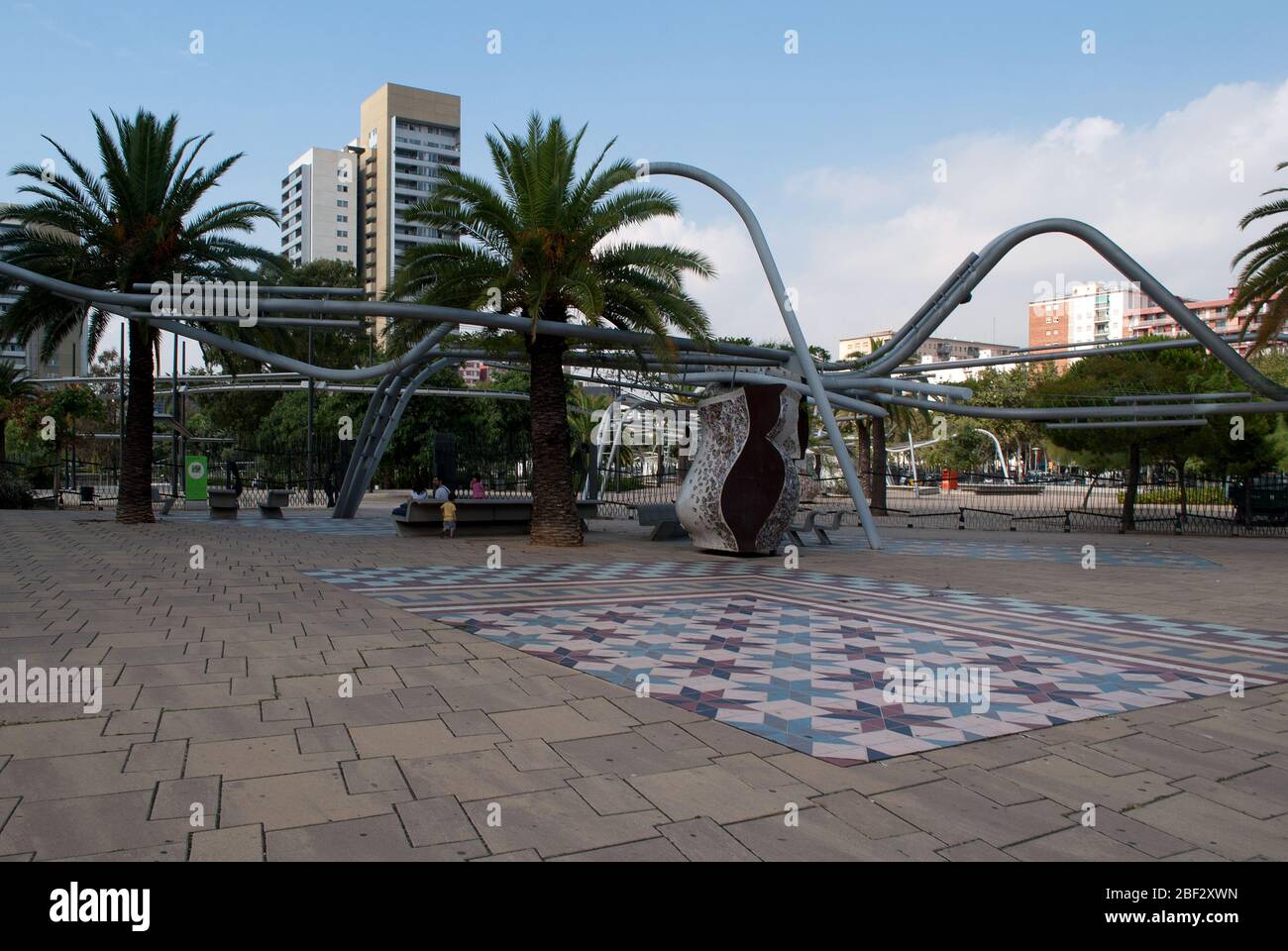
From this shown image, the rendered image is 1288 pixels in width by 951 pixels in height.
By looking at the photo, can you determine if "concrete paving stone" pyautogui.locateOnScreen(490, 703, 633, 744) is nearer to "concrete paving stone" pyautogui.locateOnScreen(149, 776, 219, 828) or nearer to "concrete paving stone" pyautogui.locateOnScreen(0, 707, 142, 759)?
"concrete paving stone" pyautogui.locateOnScreen(149, 776, 219, 828)

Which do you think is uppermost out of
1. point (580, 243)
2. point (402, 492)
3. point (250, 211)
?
point (250, 211)

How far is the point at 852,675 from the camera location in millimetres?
6664

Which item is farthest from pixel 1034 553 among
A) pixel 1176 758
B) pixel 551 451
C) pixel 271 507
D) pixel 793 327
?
pixel 271 507

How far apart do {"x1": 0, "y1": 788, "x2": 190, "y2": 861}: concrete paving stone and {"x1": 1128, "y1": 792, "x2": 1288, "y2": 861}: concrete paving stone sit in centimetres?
403

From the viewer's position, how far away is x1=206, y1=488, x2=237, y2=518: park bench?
22766 mm

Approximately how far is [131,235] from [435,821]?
18.3 m

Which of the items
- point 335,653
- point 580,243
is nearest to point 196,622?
point 335,653

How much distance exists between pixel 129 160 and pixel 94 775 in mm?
17568

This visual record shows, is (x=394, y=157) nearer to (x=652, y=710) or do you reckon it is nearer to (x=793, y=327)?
(x=793, y=327)

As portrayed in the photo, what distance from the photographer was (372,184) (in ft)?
331

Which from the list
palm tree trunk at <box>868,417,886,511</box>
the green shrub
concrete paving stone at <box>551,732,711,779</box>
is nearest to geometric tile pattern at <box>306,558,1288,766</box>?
concrete paving stone at <box>551,732,711,779</box>

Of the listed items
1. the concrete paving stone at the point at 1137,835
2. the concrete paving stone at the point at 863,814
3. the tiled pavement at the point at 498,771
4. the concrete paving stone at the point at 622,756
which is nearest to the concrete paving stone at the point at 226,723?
the tiled pavement at the point at 498,771
